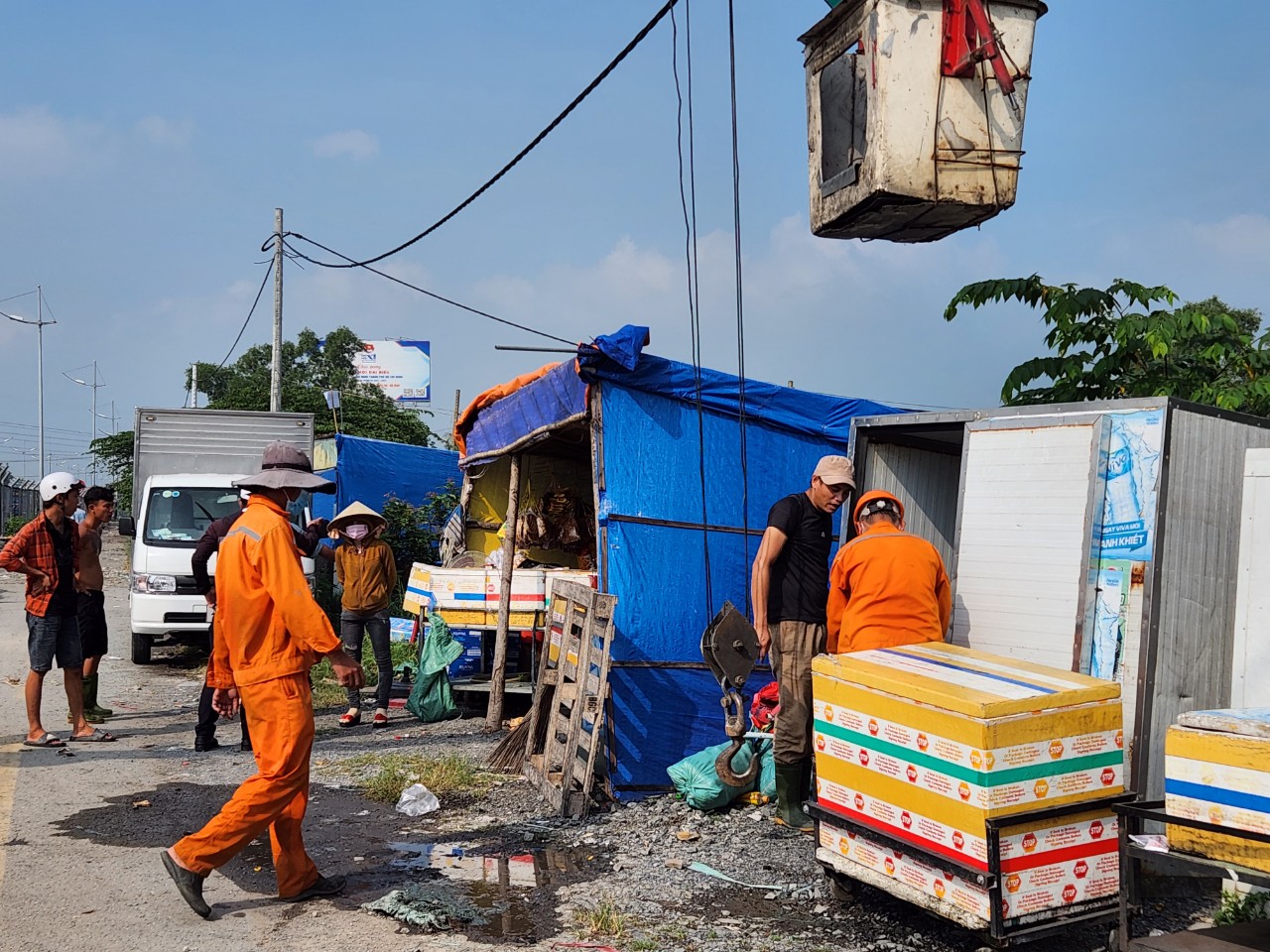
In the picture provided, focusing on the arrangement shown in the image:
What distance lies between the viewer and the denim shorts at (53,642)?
8.00 meters

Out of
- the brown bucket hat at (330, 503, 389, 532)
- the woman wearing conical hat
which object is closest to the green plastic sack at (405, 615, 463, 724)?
the woman wearing conical hat

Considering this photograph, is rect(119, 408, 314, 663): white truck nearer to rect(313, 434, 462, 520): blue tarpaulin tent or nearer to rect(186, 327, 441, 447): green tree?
rect(313, 434, 462, 520): blue tarpaulin tent

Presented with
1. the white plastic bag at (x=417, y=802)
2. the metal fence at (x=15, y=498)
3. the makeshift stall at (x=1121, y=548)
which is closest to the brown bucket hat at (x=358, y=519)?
the white plastic bag at (x=417, y=802)

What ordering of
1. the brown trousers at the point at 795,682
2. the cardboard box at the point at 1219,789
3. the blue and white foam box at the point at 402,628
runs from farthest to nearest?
the blue and white foam box at the point at 402,628, the brown trousers at the point at 795,682, the cardboard box at the point at 1219,789

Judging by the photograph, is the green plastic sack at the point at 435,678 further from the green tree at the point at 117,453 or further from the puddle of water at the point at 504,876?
the green tree at the point at 117,453

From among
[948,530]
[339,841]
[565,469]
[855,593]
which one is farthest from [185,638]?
[855,593]

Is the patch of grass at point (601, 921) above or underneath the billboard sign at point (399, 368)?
underneath

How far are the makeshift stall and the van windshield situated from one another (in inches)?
389

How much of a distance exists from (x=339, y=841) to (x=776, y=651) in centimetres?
267

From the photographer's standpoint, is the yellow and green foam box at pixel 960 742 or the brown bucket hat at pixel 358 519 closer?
the yellow and green foam box at pixel 960 742

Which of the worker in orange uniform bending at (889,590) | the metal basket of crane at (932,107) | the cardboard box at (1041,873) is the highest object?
the metal basket of crane at (932,107)

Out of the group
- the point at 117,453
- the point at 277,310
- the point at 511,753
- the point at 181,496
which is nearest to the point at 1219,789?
the point at 511,753

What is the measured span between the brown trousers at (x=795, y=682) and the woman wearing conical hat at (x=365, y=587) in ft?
14.9

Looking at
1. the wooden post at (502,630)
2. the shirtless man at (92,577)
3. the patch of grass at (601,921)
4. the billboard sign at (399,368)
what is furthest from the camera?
the billboard sign at (399,368)
